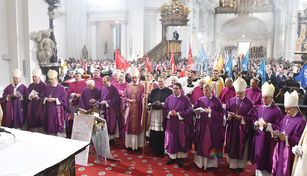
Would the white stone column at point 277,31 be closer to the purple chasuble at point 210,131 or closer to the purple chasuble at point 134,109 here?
the purple chasuble at point 134,109

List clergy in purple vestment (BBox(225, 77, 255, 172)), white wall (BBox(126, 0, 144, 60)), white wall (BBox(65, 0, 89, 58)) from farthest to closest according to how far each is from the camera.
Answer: white wall (BBox(65, 0, 89, 58)) < white wall (BBox(126, 0, 144, 60)) < clergy in purple vestment (BBox(225, 77, 255, 172))

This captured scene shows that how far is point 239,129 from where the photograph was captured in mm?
5785

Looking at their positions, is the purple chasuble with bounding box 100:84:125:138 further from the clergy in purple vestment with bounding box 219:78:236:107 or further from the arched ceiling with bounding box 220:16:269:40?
the arched ceiling with bounding box 220:16:269:40

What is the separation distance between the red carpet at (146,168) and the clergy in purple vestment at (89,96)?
1286mm

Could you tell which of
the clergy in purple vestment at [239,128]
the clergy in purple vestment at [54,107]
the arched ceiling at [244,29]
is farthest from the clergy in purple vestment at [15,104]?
the arched ceiling at [244,29]

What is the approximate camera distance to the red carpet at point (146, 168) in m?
5.71

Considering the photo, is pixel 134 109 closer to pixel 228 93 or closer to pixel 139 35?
pixel 228 93

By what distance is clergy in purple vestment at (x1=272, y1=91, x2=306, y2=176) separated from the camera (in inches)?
171

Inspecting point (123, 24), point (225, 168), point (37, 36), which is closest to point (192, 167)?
point (225, 168)

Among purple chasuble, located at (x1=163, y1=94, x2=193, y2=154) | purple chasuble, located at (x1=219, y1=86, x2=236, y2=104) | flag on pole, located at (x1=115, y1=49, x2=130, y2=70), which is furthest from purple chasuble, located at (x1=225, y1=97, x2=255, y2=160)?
flag on pole, located at (x1=115, y1=49, x2=130, y2=70)

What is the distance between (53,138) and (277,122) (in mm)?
3841

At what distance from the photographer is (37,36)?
9250 mm

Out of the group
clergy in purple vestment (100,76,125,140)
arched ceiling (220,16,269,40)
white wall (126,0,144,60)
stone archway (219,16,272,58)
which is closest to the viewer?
A: clergy in purple vestment (100,76,125,140)

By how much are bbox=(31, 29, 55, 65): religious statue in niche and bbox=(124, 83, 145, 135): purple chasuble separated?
392 cm
